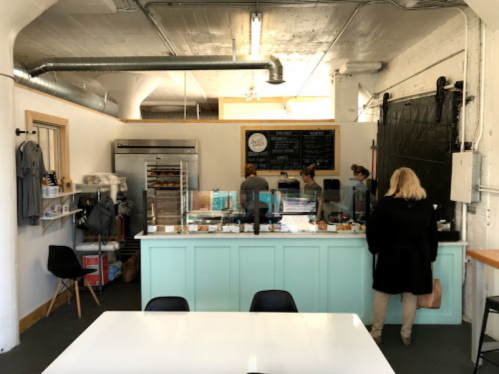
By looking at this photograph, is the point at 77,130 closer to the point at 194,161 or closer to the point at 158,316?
the point at 194,161

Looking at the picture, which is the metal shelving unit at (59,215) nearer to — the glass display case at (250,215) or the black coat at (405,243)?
the glass display case at (250,215)

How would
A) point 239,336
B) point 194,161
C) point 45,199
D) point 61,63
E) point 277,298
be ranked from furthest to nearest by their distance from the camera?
1. point 194,161
2. point 61,63
3. point 45,199
4. point 277,298
5. point 239,336

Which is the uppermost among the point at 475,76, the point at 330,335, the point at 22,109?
the point at 475,76

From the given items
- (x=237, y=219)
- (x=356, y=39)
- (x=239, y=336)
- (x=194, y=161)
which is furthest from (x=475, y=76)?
(x=194, y=161)

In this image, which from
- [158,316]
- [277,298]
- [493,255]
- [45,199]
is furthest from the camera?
[45,199]

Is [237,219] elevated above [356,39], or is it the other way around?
[356,39]

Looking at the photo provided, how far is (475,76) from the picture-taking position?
3854 millimetres

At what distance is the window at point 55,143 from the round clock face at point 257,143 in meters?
3.05

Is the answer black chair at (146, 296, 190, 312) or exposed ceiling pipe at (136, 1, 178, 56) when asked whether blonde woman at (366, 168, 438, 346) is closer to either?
black chair at (146, 296, 190, 312)

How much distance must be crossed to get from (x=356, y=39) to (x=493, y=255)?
3.46 meters

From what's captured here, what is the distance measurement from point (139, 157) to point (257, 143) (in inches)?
80.1

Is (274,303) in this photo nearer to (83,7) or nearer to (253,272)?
(253,272)

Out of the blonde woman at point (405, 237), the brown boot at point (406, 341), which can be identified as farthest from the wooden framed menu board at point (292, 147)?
the brown boot at point (406, 341)

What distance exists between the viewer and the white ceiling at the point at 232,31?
4.28 meters
